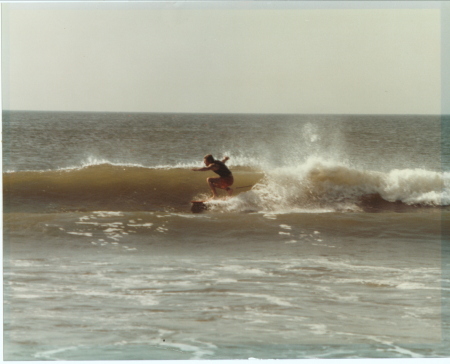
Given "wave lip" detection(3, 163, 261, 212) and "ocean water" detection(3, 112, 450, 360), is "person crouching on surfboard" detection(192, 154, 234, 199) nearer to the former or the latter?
"ocean water" detection(3, 112, 450, 360)

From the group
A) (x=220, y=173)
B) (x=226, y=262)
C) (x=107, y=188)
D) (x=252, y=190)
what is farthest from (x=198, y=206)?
(x=226, y=262)

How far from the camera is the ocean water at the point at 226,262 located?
4707mm

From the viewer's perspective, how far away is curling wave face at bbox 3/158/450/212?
9.30m

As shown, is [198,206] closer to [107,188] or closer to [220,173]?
[220,173]

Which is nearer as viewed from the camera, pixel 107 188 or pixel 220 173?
pixel 220 173

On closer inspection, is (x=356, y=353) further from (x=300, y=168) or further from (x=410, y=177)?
(x=410, y=177)

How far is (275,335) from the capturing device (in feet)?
15.5

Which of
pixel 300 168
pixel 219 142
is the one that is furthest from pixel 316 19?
pixel 219 142

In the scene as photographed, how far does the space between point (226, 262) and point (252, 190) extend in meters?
2.75

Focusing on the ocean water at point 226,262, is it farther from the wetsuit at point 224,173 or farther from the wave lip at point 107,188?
the wetsuit at point 224,173

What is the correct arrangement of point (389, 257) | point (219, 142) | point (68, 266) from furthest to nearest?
1. point (219, 142)
2. point (389, 257)
3. point (68, 266)

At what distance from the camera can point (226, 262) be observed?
6.50 metres

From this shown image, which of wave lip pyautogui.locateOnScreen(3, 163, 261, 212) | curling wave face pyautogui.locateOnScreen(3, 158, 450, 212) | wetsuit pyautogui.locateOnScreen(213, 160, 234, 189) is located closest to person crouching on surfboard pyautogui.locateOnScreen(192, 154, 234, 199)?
wetsuit pyautogui.locateOnScreen(213, 160, 234, 189)

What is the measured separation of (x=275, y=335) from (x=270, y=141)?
11.4m
